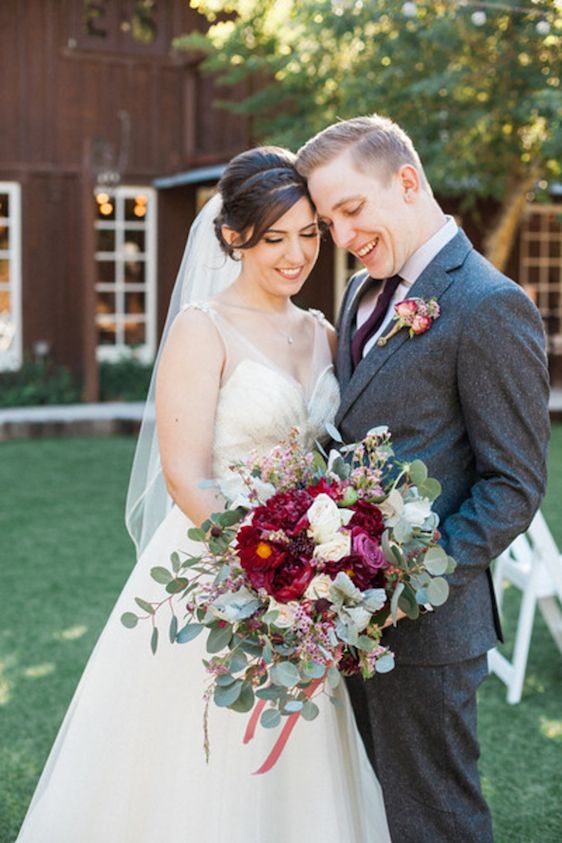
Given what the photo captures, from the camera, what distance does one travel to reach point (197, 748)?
3.13 metres

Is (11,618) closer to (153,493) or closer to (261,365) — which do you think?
(153,493)

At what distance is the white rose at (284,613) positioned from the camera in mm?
2256

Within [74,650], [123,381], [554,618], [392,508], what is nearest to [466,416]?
[392,508]

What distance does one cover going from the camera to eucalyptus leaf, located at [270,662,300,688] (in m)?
2.22

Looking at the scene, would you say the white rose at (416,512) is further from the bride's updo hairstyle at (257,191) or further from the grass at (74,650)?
the grass at (74,650)

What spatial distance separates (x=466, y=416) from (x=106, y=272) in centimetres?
1363

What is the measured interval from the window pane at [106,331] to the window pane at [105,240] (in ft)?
3.25

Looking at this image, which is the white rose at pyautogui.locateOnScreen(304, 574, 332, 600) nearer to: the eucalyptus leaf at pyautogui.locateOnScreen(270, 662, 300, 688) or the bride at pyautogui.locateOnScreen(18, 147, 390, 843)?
the eucalyptus leaf at pyautogui.locateOnScreen(270, 662, 300, 688)

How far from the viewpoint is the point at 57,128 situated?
49.7 feet

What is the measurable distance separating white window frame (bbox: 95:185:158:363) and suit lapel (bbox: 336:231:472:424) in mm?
12937

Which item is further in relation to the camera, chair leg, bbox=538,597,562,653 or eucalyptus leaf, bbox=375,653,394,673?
chair leg, bbox=538,597,562,653

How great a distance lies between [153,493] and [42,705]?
5.34 feet

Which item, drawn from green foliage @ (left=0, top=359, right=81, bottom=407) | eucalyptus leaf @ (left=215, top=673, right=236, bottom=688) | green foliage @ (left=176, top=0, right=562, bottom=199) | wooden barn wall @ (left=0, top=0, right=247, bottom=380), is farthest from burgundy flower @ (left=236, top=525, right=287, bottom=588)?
wooden barn wall @ (left=0, top=0, right=247, bottom=380)

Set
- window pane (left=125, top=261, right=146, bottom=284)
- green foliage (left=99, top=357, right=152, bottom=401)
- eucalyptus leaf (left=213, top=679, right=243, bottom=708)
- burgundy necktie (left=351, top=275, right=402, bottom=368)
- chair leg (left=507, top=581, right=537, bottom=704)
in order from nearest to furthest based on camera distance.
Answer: eucalyptus leaf (left=213, top=679, right=243, bottom=708), burgundy necktie (left=351, top=275, right=402, bottom=368), chair leg (left=507, top=581, right=537, bottom=704), green foliage (left=99, top=357, right=152, bottom=401), window pane (left=125, top=261, right=146, bottom=284)
